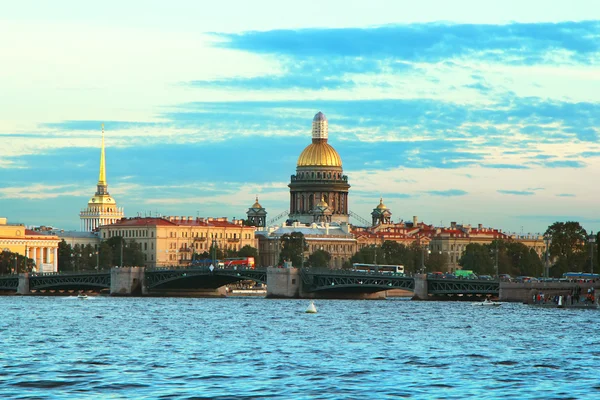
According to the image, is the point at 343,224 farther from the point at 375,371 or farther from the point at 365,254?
the point at 375,371


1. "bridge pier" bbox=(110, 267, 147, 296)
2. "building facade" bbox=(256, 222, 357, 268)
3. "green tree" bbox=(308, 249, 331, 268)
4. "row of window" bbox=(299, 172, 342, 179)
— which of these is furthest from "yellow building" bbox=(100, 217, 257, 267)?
"bridge pier" bbox=(110, 267, 147, 296)

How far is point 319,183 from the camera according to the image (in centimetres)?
19038

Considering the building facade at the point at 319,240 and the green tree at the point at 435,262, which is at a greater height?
the building facade at the point at 319,240

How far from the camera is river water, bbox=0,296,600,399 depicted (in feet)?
125

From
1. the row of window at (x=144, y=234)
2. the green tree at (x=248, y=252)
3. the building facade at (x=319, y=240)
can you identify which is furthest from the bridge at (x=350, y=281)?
the building facade at (x=319, y=240)

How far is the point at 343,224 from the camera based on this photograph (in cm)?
18800

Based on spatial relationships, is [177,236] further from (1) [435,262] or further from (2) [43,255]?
(1) [435,262]

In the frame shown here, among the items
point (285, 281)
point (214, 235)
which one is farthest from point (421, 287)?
point (214, 235)

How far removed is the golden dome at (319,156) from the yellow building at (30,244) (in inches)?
1723

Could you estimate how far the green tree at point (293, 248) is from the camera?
158m

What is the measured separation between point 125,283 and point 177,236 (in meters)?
60.2

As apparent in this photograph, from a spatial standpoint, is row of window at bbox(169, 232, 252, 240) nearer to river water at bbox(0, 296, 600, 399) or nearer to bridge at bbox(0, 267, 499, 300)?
bridge at bbox(0, 267, 499, 300)

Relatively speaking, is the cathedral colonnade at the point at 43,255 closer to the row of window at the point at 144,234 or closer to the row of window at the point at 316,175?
the row of window at the point at 144,234

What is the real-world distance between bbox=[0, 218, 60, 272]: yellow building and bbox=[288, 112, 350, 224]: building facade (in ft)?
141
